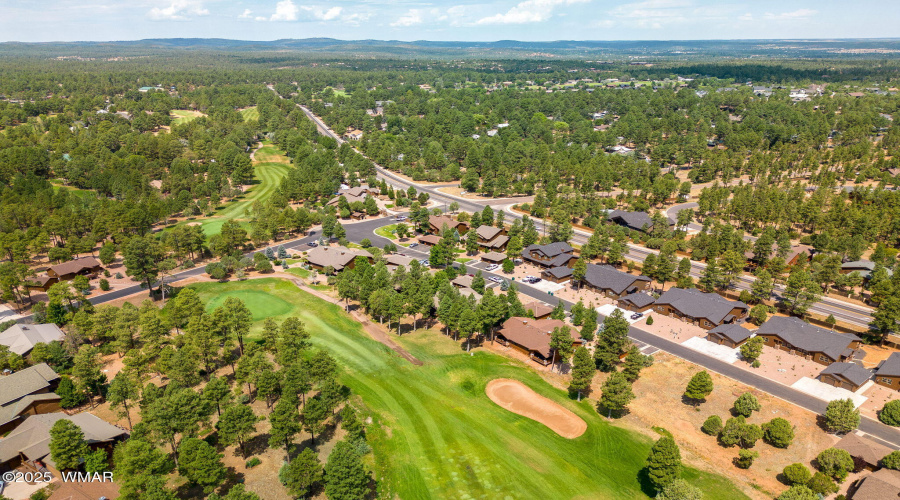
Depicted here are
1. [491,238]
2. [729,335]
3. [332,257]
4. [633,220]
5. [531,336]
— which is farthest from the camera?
[633,220]

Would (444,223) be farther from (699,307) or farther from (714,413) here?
(714,413)

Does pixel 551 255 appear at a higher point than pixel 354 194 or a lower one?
lower

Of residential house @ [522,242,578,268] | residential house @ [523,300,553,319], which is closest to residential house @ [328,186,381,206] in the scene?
residential house @ [522,242,578,268]

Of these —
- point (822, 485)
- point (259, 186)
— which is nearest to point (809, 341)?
point (822, 485)

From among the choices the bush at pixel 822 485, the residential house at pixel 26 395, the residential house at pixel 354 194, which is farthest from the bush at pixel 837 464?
the residential house at pixel 354 194

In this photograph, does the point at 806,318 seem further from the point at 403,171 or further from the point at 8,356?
the point at 403,171

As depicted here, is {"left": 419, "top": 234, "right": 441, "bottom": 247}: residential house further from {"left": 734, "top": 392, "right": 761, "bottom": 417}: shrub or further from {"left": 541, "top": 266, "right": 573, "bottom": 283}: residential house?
{"left": 734, "top": 392, "right": 761, "bottom": 417}: shrub
